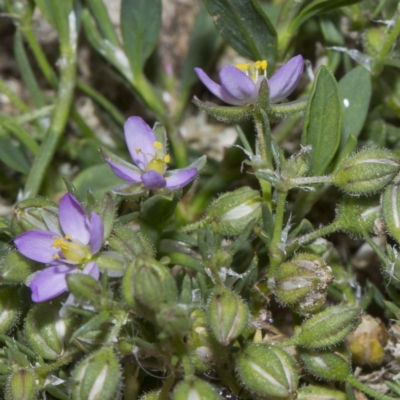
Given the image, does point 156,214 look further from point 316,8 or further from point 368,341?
point 316,8

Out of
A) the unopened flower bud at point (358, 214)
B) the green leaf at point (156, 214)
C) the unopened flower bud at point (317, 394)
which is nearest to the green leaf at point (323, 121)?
the unopened flower bud at point (358, 214)

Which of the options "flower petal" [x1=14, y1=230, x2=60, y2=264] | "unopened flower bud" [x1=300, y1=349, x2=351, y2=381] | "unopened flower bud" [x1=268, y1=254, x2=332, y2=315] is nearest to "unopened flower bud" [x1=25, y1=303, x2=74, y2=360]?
"flower petal" [x1=14, y1=230, x2=60, y2=264]

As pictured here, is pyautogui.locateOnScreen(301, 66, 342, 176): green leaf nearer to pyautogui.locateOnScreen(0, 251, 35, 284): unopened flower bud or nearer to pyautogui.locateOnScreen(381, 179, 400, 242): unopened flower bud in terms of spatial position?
pyautogui.locateOnScreen(381, 179, 400, 242): unopened flower bud

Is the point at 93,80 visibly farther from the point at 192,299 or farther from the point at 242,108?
the point at 192,299

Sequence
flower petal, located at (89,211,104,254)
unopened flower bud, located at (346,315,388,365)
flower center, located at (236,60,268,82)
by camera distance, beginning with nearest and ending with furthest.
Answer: flower petal, located at (89,211,104,254) < unopened flower bud, located at (346,315,388,365) < flower center, located at (236,60,268,82)

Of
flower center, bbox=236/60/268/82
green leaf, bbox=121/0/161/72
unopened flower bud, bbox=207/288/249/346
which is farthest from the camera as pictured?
green leaf, bbox=121/0/161/72

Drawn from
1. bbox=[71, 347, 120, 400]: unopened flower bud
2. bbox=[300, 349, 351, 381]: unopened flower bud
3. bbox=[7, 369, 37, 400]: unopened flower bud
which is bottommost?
bbox=[300, 349, 351, 381]: unopened flower bud

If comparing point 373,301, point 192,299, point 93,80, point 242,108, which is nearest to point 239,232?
point 192,299
